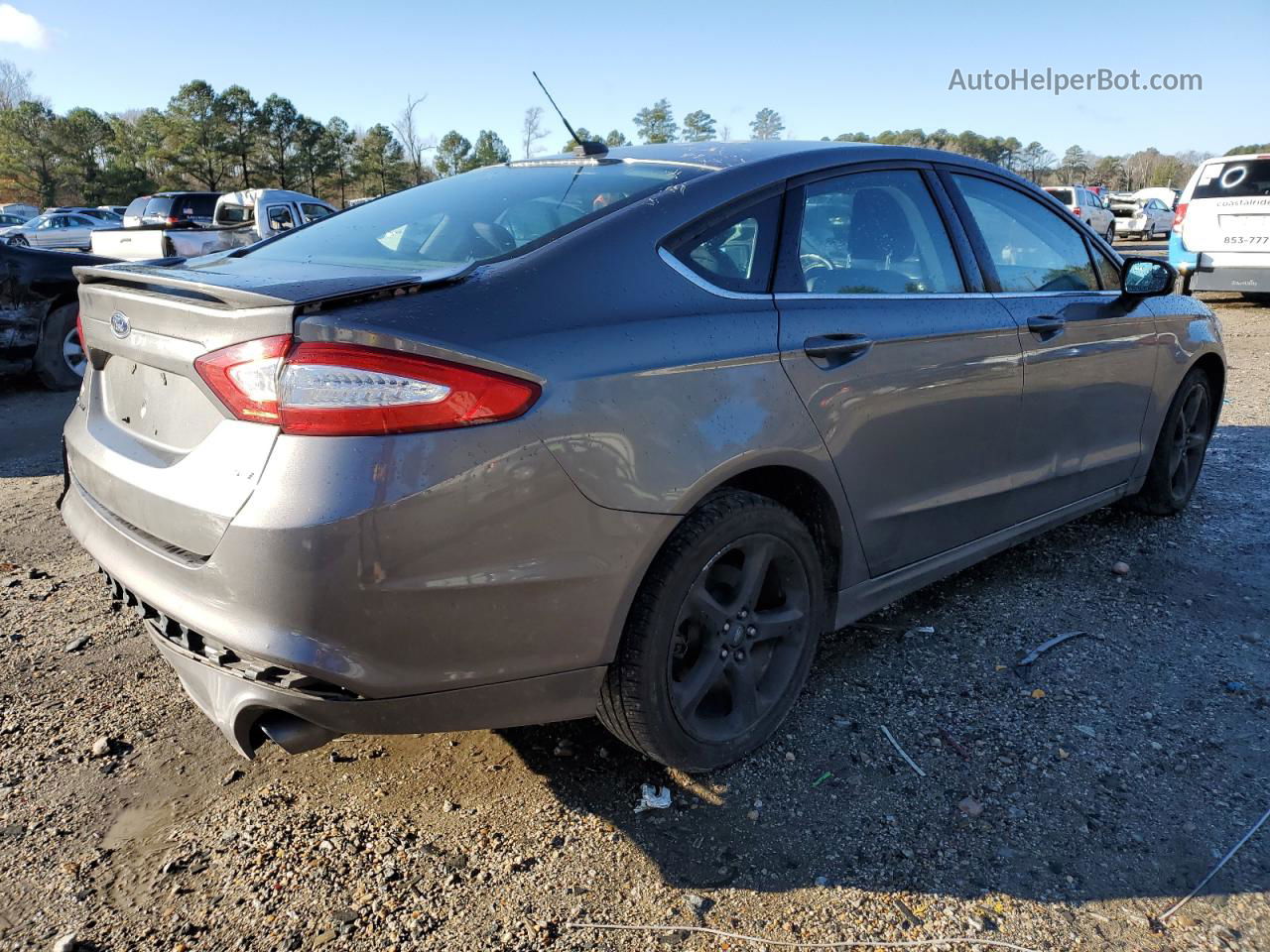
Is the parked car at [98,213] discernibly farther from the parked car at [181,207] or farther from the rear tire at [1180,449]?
the rear tire at [1180,449]

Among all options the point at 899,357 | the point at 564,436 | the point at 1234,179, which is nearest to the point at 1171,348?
the point at 899,357

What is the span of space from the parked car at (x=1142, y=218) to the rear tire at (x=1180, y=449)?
3151 cm

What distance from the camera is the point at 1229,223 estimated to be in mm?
11789

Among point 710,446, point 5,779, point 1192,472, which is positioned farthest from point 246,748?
point 1192,472

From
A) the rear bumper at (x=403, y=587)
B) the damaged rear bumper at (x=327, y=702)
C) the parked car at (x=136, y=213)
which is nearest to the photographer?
the rear bumper at (x=403, y=587)

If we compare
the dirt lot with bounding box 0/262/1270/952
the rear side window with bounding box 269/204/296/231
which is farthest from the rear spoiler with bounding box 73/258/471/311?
the rear side window with bounding box 269/204/296/231

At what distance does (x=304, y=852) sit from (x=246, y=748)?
A: 1.13 feet

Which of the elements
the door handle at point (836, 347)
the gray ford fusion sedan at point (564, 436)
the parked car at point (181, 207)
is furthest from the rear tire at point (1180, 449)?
the parked car at point (181, 207)

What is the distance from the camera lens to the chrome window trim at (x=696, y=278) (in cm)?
230

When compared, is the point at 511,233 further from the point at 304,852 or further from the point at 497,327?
the point at 304,852

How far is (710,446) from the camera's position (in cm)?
222

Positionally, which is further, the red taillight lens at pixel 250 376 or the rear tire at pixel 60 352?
the rear tire at pixel 60 352

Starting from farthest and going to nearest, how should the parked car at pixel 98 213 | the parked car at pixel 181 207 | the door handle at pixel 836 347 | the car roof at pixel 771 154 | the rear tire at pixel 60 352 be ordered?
the parked car at pixel 98 213
the parked car at pixel 181 207
the rear tire at pixel 60 352
the car roof at pixel 771 154
the door handle at pixel 836 347

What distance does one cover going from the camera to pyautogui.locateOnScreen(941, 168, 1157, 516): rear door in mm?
3314
